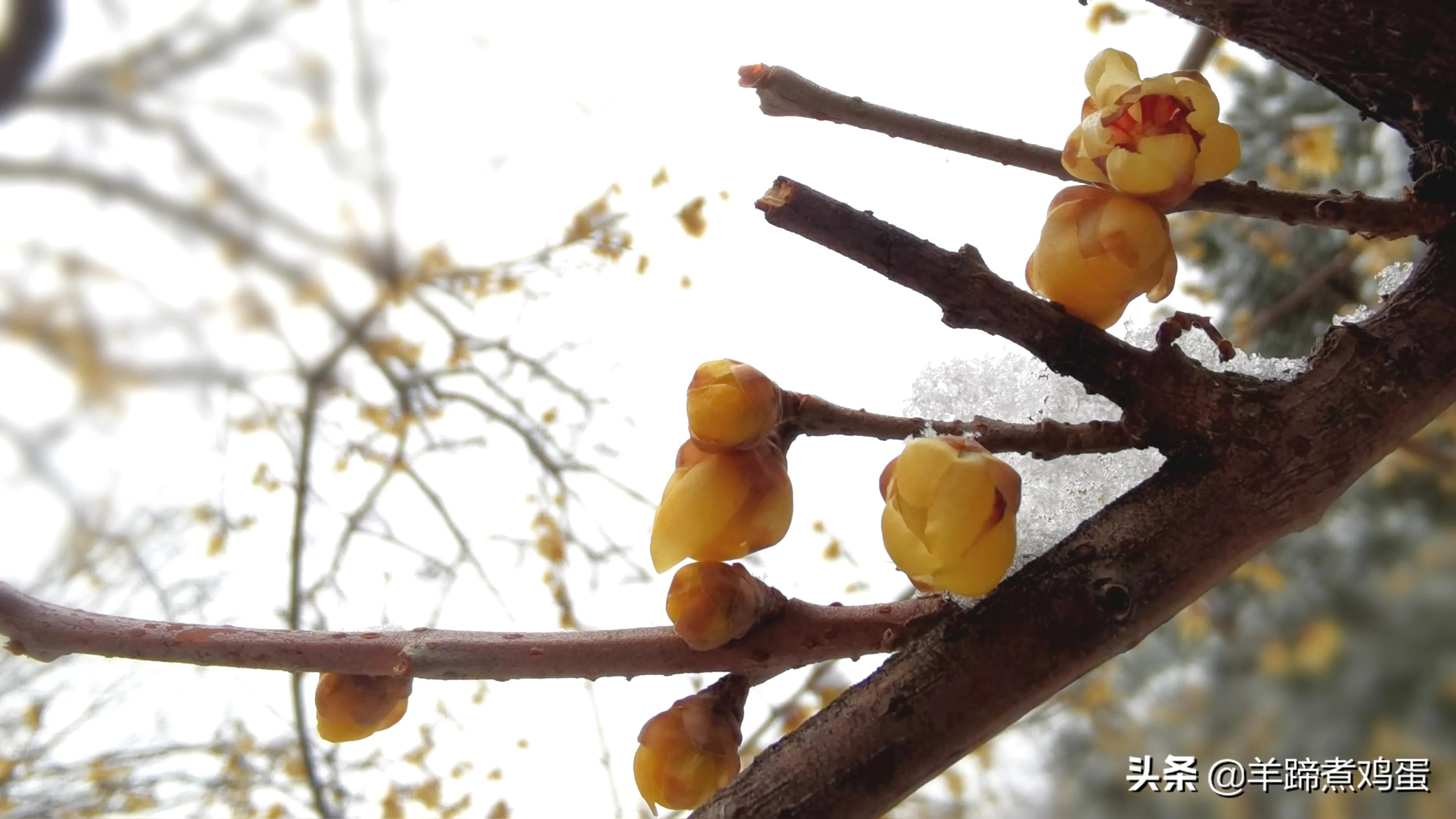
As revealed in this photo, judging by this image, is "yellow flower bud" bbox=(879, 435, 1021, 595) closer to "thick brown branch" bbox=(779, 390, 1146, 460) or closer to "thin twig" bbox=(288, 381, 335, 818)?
"thick brown branch" bbox=(779, 390, 1146, 460)

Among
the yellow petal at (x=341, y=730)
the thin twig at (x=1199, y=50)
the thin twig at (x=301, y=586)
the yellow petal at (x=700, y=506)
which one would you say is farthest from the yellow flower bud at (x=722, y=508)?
the thin twig at (x=301, y=586)

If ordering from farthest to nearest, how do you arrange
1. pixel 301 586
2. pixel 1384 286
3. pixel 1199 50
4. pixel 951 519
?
pixel 301 586 < pixel 1199 50 < pixel 1384 286 < pixel 951 519

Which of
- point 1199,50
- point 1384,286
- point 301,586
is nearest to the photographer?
point 1384,286

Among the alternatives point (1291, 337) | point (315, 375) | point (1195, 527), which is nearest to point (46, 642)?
point (1195, 527)

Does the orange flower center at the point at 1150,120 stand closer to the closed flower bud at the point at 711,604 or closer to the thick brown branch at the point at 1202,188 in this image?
the thick brown branch at the point at 1202,188

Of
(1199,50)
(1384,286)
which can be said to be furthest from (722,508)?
(1199,50)

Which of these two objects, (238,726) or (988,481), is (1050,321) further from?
(238,726)

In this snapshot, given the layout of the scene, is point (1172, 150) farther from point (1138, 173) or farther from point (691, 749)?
point (691, 749)
